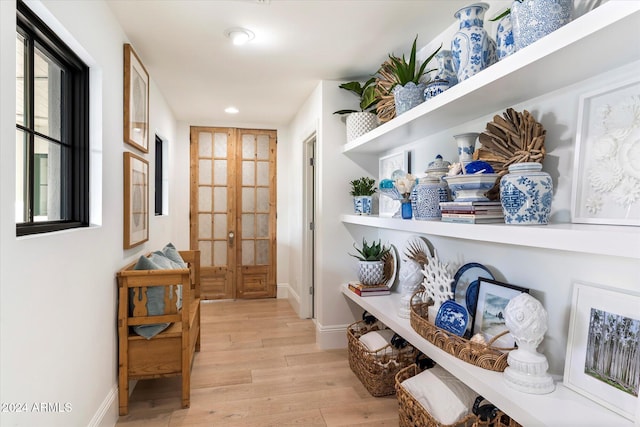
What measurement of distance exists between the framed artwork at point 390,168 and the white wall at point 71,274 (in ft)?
6.39

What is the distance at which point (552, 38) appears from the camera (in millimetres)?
1130

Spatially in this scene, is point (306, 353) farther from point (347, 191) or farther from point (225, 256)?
point (225, 256)

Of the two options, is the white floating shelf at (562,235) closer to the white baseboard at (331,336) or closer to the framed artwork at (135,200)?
the white baseboard at (331,336)

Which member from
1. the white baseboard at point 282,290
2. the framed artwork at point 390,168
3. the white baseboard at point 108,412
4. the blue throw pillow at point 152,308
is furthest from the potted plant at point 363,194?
the white baseboard at point 282,290

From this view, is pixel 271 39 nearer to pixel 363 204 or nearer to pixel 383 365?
pixel 363 204

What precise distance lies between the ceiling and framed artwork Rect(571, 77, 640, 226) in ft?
3.61

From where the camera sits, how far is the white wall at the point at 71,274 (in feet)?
3.72

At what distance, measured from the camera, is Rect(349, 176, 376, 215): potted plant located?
303 cm

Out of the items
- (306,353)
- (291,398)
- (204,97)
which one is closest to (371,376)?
(291,398)

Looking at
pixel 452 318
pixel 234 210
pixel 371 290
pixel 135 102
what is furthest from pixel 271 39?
pixel 234 210

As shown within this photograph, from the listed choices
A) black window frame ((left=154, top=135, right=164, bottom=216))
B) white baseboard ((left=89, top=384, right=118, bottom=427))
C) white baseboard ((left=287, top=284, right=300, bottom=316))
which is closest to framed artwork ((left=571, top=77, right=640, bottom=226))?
white baseboard ((left=89, top=384, right=118, bottom=427))

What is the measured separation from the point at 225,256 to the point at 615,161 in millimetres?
4495

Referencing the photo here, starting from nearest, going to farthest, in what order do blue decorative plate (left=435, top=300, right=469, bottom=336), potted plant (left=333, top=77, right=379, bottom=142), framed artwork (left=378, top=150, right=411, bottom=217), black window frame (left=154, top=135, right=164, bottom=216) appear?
blue decorative plate (left=435, top=300, right=469, bottom=336) < framed artwork (left=378, top=150, right=411, bottom=217) < potted plant (left=333, top=77, right=379, bottom=142) < black window frame (left=154, top=135, right=164, bottom=216)

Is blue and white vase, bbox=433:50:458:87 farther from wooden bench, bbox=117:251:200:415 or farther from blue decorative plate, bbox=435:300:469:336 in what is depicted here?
wooden bench, bbox=117:251:200:415
